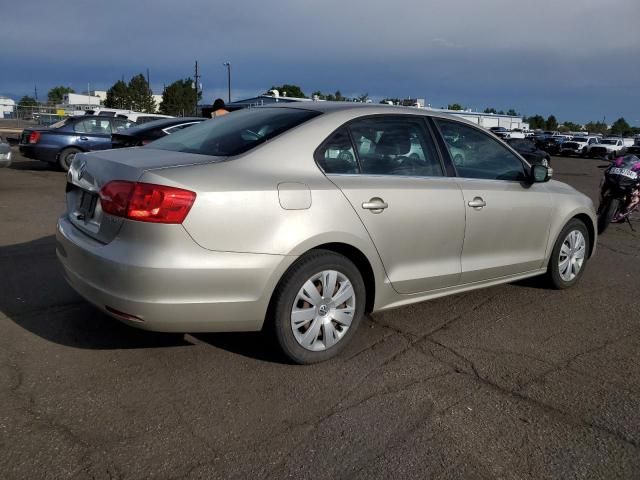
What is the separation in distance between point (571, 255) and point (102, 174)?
166 inches

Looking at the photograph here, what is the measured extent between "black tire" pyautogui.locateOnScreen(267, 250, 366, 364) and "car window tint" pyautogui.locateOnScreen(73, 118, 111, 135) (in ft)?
41.6

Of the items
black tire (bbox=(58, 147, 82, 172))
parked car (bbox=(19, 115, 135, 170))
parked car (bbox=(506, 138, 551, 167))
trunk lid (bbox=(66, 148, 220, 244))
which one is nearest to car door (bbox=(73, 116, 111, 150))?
parked car (bbox=(19, 115, 135, 170))

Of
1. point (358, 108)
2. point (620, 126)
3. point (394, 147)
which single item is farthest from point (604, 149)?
point (620, 126)

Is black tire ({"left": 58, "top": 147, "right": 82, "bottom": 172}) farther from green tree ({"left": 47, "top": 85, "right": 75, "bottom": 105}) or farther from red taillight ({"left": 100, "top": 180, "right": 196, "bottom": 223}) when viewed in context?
green tree ({"left": 47, "top": 85, "right": 75, "bottom": 105})

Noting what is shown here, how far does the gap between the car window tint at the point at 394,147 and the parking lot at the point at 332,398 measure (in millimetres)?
1197

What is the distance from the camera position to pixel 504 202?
4.51m

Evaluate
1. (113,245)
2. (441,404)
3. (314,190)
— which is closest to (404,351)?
(441,404)

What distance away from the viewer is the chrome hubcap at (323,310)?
3416mm

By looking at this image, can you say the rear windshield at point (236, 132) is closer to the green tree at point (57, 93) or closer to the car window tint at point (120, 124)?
the car window tint at point (120, 124)

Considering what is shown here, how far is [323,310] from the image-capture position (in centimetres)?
351

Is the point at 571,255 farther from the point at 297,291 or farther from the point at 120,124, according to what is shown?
the point at 120,124

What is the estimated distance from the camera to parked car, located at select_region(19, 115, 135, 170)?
14.0 metres

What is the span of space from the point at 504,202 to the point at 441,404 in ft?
6.43

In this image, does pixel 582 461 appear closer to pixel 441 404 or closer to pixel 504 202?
pixel 441 404
